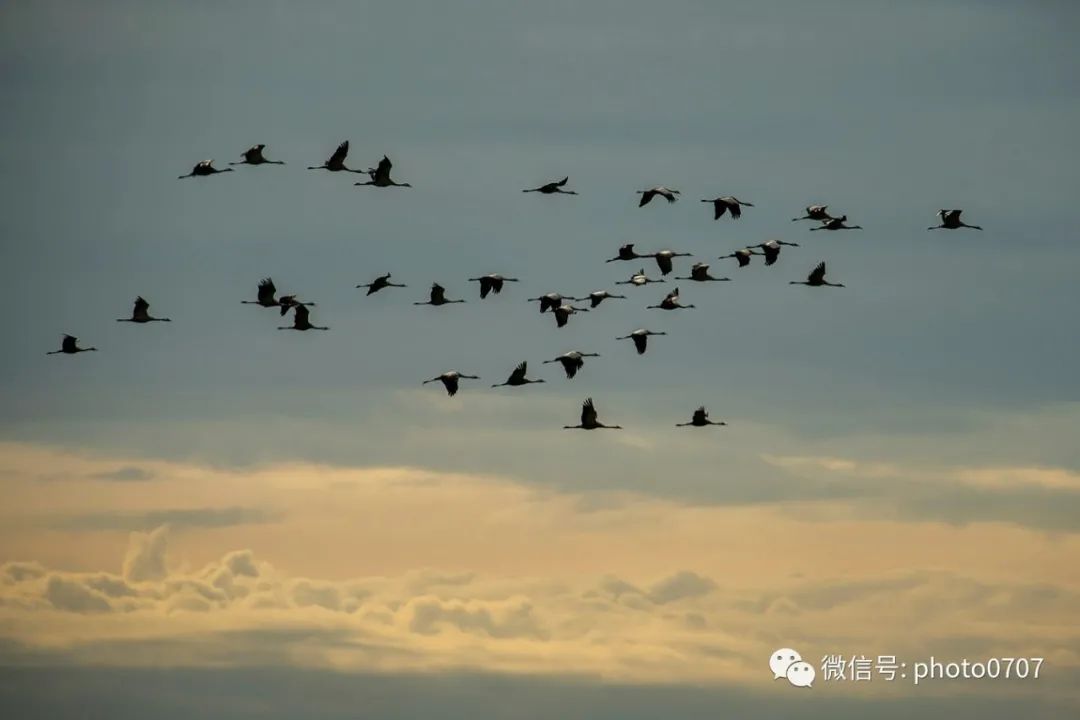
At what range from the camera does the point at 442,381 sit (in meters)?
147

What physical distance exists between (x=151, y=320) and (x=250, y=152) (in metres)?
13.1

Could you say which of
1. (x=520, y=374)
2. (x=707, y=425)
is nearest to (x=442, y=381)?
(x=520, y=374)

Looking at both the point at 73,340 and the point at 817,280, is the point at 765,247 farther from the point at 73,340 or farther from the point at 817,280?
the point at 73,340

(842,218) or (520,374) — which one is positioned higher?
(842,218)

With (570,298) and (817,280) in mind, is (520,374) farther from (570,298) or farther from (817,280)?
(817,280)

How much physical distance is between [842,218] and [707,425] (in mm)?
14615

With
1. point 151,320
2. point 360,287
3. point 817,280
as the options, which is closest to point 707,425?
point 817,280

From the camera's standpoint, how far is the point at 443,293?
6152 inches

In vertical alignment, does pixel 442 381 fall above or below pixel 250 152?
below

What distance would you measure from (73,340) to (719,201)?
38827 mm

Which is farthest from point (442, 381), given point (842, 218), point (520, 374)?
point (842, 218)

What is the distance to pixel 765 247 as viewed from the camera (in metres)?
152

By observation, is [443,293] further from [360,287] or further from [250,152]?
[250,152]

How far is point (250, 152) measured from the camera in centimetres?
14750
